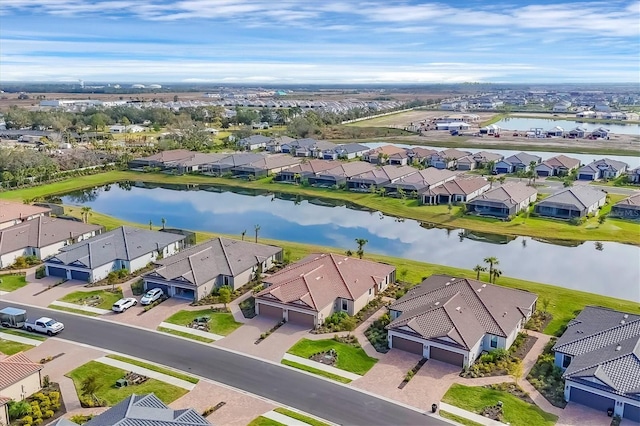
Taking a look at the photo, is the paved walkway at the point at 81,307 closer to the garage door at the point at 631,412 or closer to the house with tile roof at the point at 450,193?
the garage door at the point at 631,412

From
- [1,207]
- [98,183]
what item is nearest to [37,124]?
[98,183]

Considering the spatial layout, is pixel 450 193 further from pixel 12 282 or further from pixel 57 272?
pixel 12 282

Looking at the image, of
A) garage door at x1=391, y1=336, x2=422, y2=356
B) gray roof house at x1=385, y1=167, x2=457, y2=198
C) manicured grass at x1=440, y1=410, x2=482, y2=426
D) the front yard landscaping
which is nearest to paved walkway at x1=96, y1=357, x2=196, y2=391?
the front yard landscaping

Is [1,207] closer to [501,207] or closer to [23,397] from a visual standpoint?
[23,397]

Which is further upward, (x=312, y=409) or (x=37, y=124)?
(x=37, y=124)

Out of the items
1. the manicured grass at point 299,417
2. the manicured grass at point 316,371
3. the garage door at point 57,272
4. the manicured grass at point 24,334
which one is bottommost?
the manicured grass at point 299,417

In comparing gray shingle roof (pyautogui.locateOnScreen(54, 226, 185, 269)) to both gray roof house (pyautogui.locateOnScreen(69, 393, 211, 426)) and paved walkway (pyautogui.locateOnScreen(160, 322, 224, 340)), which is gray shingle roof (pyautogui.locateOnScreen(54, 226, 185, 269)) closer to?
paved walkway (pyautogui.locateOnScreen(160, 322, 224, 340))

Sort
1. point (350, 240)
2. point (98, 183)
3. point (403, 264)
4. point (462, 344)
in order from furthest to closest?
point (98, 183), point (350, 240), point (403, 264), point (462, 344)

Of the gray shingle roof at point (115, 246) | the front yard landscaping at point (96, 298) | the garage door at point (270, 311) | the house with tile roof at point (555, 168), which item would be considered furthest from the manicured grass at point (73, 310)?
the house with tile roof at point (555, 168)
